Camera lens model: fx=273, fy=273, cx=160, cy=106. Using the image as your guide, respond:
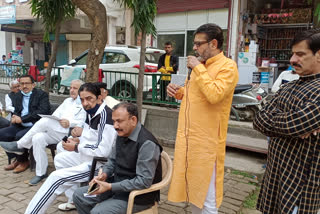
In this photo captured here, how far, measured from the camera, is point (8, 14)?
1462 cm

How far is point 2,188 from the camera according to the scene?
3.76 metres

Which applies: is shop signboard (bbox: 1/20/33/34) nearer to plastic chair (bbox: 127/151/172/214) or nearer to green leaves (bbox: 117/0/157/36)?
green leaves (bbox: 117/0/157/36)

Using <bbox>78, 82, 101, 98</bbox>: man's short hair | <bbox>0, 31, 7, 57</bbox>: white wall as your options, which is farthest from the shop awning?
<bbox>0, 31, 7, 57</bbox>: white wall

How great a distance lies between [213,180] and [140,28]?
9.04ft

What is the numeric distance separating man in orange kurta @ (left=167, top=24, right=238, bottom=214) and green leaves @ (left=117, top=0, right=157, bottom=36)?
2084 mm

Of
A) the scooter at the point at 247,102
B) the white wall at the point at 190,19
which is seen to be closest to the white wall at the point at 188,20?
the white wall at the point at 190,19

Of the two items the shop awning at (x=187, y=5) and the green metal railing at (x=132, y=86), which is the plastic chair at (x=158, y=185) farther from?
the shop awning at (x=187, y=5)

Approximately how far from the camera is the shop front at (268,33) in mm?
9375

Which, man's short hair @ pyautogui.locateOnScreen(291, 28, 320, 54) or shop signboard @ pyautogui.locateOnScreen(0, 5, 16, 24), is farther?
shop signboard @ pyautogui.locateOnScreen(0, 5, 16, 24)

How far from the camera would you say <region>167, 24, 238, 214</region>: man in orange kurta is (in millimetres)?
2115

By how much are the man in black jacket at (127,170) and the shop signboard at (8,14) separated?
14866 mm

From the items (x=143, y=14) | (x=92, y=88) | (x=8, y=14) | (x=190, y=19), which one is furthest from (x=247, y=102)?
(x=8, y=14)

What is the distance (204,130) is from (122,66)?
569 centimetres

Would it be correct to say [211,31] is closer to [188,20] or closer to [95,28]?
[95,28]
